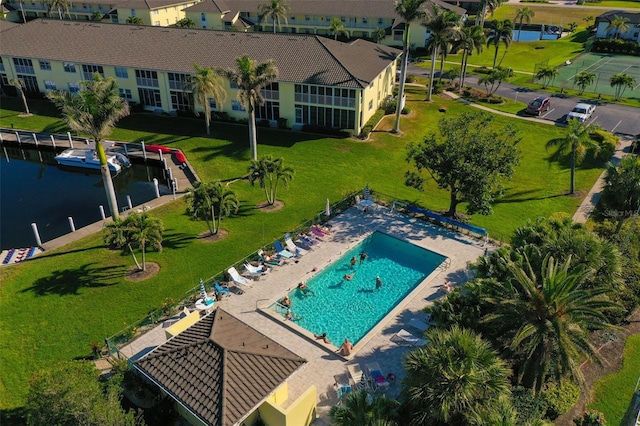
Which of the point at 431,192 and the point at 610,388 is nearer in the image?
the point at 610,388

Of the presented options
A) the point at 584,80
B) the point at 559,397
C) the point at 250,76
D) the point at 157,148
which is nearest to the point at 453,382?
the point at 559,397

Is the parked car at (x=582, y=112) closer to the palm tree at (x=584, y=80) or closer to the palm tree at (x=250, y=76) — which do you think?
the palm tree at (x=584, y=80)

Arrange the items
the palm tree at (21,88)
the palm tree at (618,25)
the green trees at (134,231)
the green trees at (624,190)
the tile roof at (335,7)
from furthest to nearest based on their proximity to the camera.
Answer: the palm tree at (618,25)
the tile roof at (335,7)
the palm tree at (21,88)
the green trees at (624,190)
the green trees at (134,231)

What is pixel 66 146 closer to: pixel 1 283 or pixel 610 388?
pixel 1 283

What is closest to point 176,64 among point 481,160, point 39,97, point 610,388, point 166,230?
point 39,97

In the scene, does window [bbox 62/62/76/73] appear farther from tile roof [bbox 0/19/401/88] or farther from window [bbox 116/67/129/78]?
window [bbox 116/67/129/78]

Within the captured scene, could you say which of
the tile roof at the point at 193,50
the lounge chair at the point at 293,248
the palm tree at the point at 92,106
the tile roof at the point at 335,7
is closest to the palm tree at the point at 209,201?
the lounge chair at the point at 293,248
